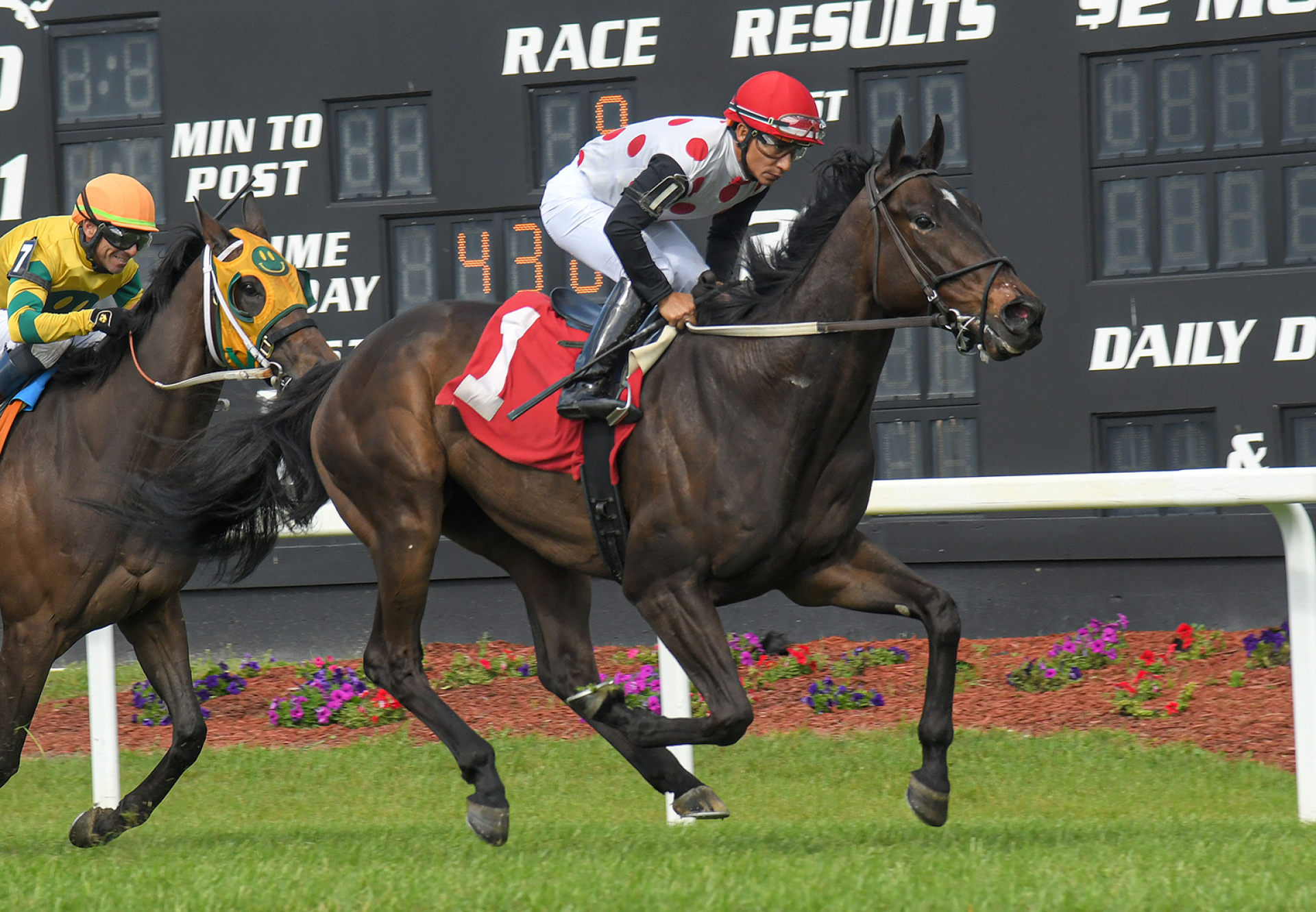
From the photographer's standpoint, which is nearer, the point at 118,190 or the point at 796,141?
the point at 796,141

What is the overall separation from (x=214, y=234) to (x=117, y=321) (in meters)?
0.38

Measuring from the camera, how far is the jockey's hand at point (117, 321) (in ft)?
14.8

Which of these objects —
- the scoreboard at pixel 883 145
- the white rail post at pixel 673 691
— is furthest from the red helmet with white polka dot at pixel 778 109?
the scoreboard at pixel 883 145

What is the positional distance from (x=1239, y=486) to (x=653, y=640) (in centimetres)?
322

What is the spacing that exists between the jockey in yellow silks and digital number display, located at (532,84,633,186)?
2.58 metres

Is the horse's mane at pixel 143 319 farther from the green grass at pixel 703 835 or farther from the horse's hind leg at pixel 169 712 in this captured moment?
the green grass at pixel 703 835

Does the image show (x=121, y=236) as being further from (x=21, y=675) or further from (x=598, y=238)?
(x=598, y=238)

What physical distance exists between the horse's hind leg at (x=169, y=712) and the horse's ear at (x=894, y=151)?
2327 mm

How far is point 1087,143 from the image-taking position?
655cm

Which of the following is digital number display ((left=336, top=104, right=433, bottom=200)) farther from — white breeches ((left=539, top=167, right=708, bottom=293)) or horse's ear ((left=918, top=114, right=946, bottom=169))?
horse's ear ((left=918, top=114, right=946, bottom=169))

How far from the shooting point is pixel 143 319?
14.9ft

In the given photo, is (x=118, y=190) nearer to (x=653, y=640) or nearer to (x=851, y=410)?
(x=851, y=410)

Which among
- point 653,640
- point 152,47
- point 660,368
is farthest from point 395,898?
point 152,47

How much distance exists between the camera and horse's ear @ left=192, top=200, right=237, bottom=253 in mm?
4504
